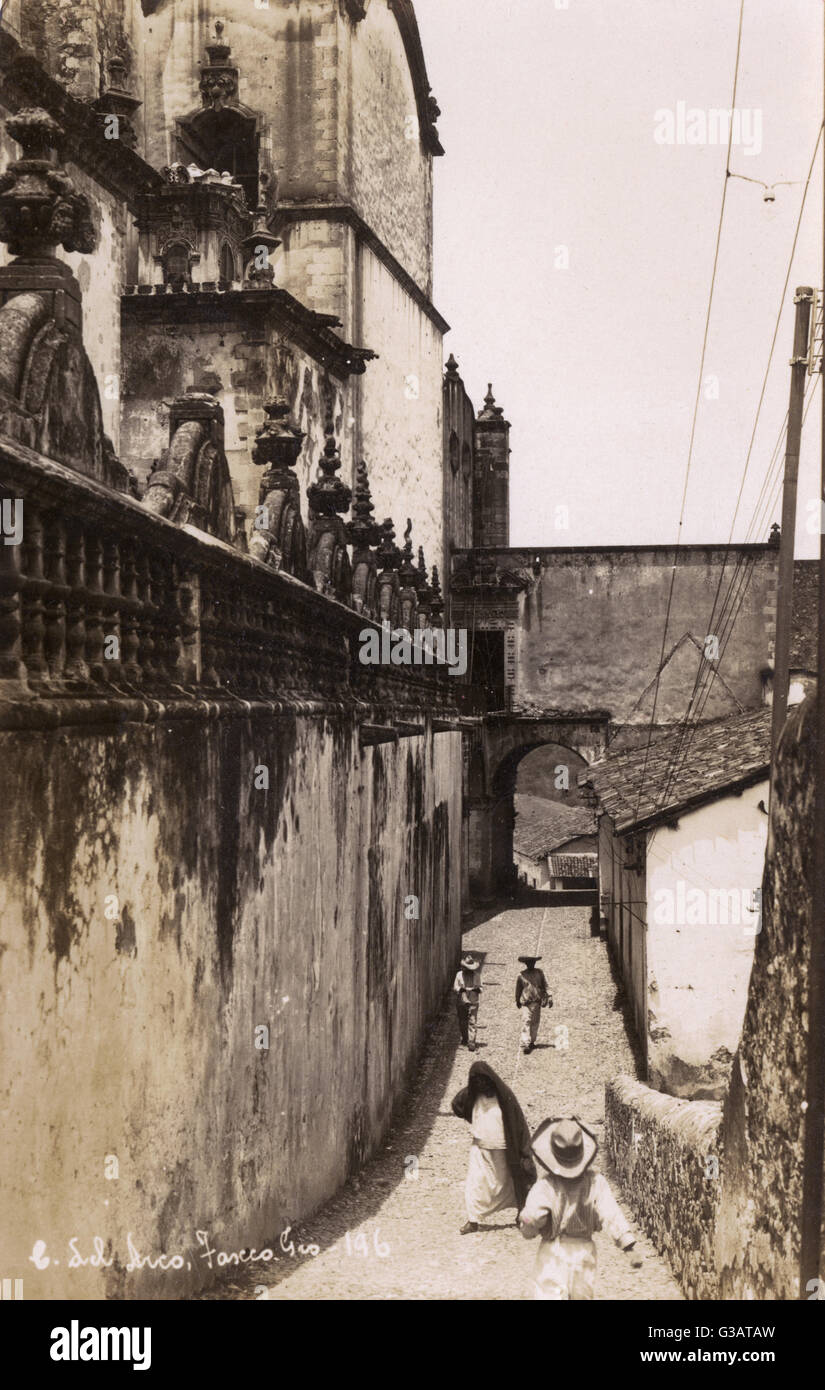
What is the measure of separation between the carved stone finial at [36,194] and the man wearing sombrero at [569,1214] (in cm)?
436

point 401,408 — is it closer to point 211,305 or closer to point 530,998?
point 211,305

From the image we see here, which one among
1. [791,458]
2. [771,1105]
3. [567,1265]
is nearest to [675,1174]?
[567,1265]

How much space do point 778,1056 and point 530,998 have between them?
10826 mm

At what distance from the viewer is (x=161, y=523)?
17.8 ft

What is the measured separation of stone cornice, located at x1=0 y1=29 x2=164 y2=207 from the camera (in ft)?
39.0

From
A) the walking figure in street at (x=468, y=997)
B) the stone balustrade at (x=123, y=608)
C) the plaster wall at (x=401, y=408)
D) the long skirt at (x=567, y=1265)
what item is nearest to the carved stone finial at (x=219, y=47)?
the plaster wall at (x=401, y=408)

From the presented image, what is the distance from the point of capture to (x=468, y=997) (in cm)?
1593

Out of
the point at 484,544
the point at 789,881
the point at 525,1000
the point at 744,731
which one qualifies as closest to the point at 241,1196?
the point at 789,881

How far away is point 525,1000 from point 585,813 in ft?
107

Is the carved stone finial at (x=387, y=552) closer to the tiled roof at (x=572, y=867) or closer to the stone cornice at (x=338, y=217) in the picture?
the stone cornice at (x=338, y=217)

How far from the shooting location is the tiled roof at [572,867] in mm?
41656

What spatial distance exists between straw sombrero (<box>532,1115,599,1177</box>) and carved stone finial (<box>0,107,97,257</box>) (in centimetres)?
431

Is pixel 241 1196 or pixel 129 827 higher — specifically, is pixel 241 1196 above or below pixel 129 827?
below
